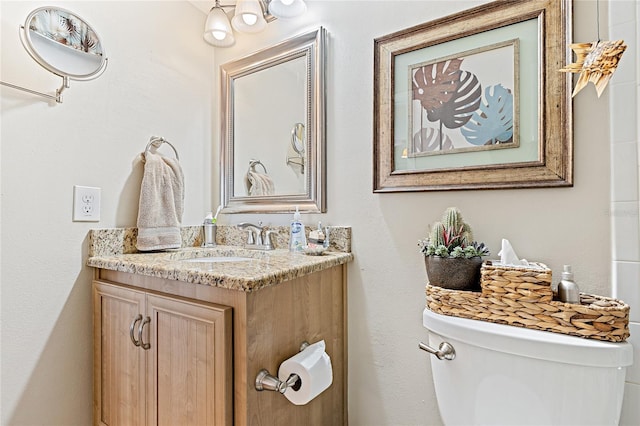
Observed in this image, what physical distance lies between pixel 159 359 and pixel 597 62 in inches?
55.3

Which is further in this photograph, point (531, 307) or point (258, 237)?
point (258, 237)

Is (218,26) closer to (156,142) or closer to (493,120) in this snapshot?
(156,142)

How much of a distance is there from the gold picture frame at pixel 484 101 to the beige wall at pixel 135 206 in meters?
0.04

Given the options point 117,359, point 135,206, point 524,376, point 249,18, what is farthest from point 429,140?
point 117,359

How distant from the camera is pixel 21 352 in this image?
1.05 meters

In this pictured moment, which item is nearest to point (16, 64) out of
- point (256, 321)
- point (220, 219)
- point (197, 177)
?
point (197, 177)

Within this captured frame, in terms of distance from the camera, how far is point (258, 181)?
1.52 meters

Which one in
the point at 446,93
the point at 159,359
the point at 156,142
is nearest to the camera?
the point at 159,359

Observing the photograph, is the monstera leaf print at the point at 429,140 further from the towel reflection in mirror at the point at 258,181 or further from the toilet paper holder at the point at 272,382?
the toilet paper holder at the point at 272,382

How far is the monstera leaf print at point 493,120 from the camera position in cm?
97

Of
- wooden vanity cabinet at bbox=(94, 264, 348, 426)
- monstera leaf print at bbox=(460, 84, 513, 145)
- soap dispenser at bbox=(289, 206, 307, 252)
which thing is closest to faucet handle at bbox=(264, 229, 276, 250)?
soap dispenser at bbox=(289, 206, 307, 252)

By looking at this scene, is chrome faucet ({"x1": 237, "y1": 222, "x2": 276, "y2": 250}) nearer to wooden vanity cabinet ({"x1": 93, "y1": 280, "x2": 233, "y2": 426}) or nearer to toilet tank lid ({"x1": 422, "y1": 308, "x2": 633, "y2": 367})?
wooden vanity cabinet ({"x1": 93, "y1": 280, "x2": 233, "y2": 426})

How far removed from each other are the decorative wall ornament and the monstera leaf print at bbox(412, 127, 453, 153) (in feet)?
1.14

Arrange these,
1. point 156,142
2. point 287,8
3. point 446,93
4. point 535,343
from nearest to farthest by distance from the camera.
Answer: point 535,343 < point 446,93 < point 287,8 < point 156,142
